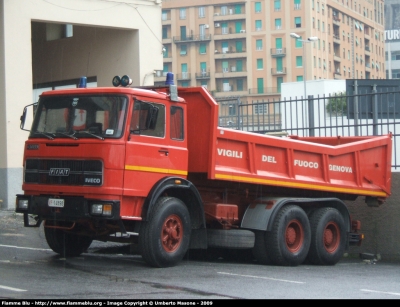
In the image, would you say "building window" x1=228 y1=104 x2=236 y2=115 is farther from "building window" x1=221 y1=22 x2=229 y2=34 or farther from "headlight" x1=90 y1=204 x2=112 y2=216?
"building window" x1=221 y1=22 x2=229 y2=34

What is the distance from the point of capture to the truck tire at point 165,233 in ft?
36.3

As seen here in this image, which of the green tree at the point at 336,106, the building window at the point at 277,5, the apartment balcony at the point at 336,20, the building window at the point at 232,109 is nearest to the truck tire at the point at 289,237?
the green tree at the point at 336,106

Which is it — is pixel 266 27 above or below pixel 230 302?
above

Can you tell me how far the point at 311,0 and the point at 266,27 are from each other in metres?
6.71

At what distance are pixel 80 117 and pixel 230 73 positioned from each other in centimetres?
9050

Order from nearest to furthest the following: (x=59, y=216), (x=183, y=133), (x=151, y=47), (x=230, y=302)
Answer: (x=230, y=302), (x=59, y=216), (x=183, y=133), (x=151, y=47)

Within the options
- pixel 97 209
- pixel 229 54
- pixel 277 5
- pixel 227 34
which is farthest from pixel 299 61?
pixel 97 209

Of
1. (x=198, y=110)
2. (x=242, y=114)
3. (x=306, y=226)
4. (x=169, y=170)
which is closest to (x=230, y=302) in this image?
(x=169, y=170)

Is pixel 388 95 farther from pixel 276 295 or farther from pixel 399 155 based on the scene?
pixel 276 295

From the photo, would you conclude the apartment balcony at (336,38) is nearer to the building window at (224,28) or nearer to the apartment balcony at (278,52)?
the apartment balcony at (278,52)

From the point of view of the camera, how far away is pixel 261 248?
1276cm

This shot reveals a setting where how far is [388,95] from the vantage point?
15.7m

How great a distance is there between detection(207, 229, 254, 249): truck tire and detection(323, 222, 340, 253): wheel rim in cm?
192

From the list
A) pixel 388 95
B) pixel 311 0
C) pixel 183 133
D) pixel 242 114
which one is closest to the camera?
pixel 183 133
